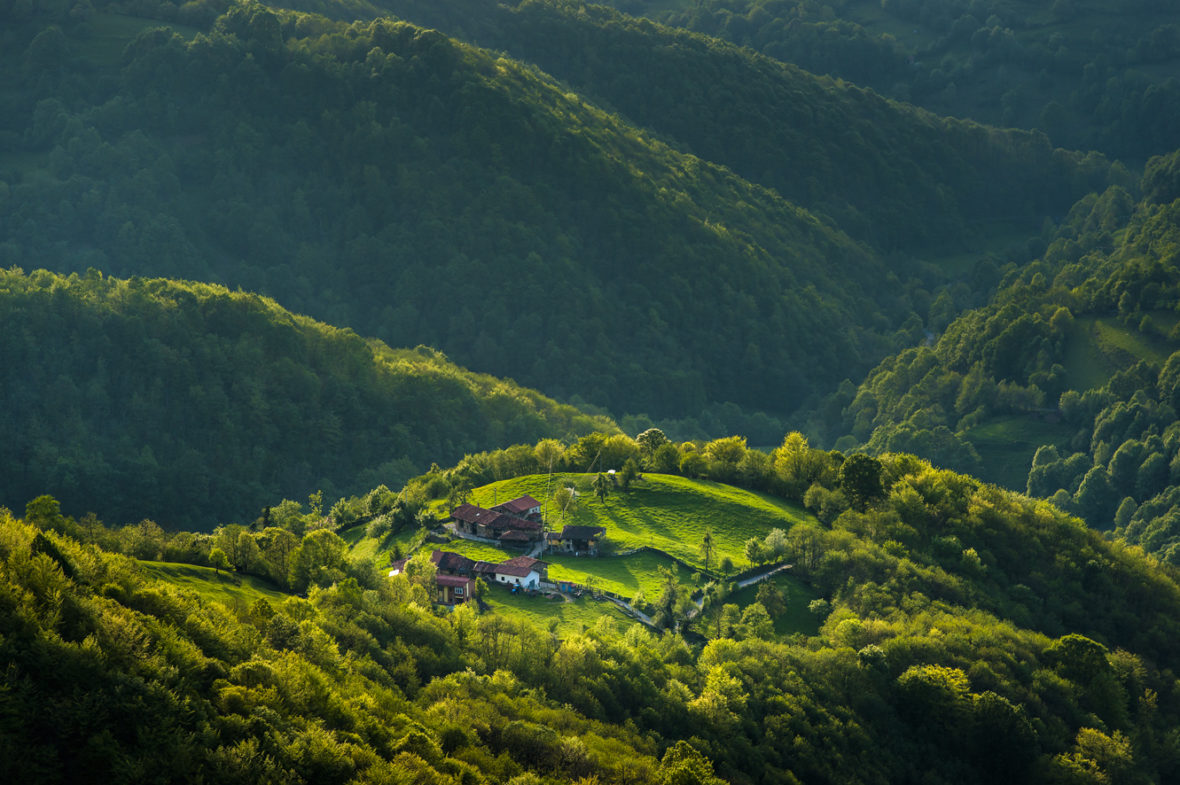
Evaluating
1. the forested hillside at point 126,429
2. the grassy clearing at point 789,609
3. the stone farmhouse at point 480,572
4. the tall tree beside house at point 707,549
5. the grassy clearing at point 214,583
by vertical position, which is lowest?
the forested hillside at point 126,429

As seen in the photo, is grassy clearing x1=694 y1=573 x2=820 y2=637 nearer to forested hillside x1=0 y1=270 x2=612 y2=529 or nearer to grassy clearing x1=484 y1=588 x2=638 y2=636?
grassy clearing x1=484 y1=588 x2=638 y2=636

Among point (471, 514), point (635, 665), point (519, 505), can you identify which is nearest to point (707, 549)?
point (519, 505)

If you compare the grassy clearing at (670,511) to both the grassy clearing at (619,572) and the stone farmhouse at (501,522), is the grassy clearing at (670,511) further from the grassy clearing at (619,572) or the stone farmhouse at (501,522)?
the stone farmhouse at (501,522)

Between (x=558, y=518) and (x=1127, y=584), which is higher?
(x=558, y=518)

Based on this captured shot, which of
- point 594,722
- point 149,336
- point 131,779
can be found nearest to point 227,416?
point 149,336

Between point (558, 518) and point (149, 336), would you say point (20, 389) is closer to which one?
point (149, 336)

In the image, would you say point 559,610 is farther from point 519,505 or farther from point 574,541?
point 519,505

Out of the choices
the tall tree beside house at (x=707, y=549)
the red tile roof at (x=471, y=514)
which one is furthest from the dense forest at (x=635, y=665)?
the red tile roof at (x=471, y=514)
